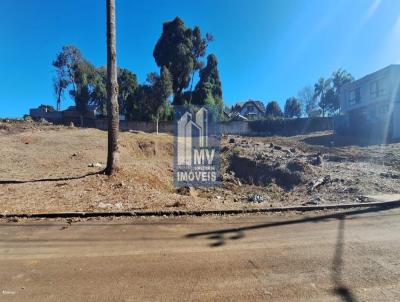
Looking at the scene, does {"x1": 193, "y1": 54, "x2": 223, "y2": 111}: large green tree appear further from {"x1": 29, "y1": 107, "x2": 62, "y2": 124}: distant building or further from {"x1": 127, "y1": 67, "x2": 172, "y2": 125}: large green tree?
{"x1": 29, "y1": 107, "x2": 62, "y2": 124}: distant building

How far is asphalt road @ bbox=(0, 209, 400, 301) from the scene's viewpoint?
314cm

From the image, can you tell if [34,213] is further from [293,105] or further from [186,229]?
[293,105]

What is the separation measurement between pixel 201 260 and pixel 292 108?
204ft

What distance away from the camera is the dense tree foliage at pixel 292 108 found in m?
62.0

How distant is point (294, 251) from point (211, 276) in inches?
52.7

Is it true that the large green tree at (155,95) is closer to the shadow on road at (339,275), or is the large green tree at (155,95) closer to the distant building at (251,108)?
the shadow on road at (339,275)

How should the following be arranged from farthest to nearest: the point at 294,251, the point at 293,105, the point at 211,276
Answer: the point at 293,105
the point at 294,251
the point at 211,276

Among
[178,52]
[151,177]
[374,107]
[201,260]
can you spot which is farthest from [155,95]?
[201,260]

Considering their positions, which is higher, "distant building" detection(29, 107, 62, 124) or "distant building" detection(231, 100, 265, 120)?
"distant building" detection(231, 100, 265, 120)

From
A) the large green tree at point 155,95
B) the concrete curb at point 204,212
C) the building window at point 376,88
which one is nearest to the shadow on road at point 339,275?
the concrete curb at point 204,212

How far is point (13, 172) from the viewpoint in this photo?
907cm

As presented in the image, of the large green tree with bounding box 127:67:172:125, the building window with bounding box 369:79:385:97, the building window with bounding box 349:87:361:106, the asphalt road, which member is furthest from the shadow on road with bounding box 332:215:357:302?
the building window with bounding box 349:87:361:106

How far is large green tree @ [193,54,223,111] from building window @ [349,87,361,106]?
46.4 ft

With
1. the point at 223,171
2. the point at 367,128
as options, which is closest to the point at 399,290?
the point at 223,171
